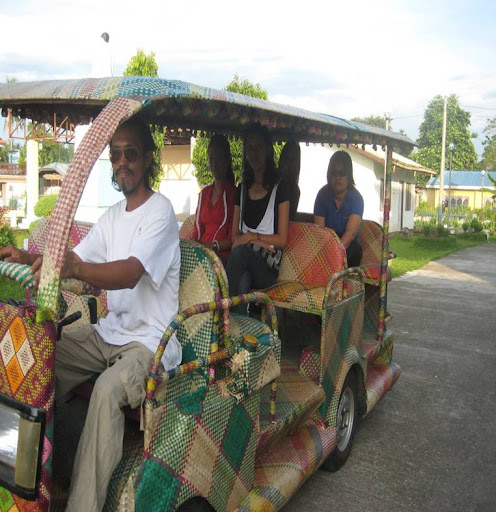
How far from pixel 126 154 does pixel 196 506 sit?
160cm

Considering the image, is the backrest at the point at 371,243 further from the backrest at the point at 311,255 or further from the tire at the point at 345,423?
the tire at the point at 345,423

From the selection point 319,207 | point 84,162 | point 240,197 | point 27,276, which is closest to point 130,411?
point 27,276

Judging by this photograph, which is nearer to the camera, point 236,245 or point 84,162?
point 84,162

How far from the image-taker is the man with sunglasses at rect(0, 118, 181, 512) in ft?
7.70

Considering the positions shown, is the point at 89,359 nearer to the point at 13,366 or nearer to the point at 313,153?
the point at 13,366

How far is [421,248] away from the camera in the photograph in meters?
20.5

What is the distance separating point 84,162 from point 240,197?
2.56 meters

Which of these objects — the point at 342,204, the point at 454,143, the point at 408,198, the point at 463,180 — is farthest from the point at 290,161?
the point at 454,143

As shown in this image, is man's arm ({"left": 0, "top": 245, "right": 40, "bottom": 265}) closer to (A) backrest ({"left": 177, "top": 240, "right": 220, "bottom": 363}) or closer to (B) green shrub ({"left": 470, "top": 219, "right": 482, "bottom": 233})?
(A) backrest ({"left": 177, "top": 240, "right": 220, "bottom": 363})

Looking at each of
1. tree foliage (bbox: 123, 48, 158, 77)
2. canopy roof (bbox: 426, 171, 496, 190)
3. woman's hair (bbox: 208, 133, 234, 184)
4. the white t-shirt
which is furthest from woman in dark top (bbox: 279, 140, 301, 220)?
canopy roof (bbox: 426, 171, 496, 190)

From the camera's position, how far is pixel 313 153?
67.3 ft

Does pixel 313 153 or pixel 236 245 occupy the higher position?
pixel 313 153

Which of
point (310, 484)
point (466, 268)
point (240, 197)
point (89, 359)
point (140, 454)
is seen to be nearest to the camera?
point (140, 454)

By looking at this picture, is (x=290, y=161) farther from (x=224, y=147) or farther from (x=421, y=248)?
(x=421, y=248)
